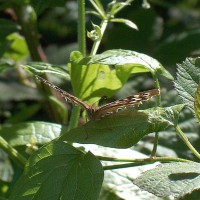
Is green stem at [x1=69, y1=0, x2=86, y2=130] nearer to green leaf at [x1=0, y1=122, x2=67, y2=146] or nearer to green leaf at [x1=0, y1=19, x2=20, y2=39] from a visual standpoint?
green leaf at [x1=0, y1=122, x2=67, y2=146]

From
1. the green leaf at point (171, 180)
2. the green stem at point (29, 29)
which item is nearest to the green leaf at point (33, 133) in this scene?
the green stem at point (29, 29)

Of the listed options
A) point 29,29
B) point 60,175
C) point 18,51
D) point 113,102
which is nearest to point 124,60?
point 113,102

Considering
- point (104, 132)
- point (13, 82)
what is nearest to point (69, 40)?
point (13, 82)

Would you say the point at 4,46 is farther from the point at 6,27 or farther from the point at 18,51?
the point at 18,51

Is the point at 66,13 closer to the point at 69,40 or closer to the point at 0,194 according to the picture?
the point at 69,40

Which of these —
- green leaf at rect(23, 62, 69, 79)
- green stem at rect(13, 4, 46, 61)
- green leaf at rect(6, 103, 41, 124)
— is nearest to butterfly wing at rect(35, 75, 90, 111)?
green leaf at rect(23, 62, 69, 79)

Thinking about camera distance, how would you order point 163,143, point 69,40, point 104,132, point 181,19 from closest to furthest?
point 104,132 → point 163,143 → point 69,40 → point 181,19
